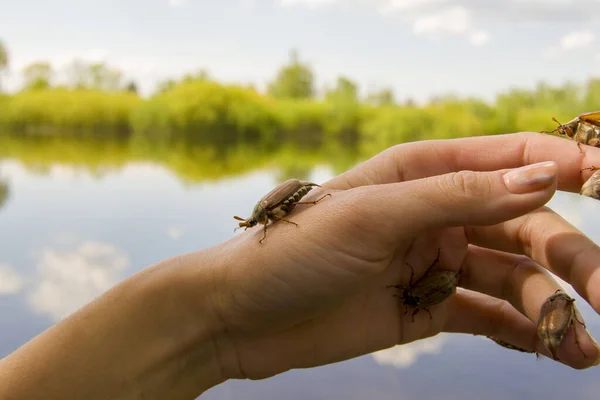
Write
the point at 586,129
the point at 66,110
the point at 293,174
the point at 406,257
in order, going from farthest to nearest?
the point at 66,110 → the point at 293,174 → the point at 406,257 → the point at 586,129

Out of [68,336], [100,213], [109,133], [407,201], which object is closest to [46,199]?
[100,213]

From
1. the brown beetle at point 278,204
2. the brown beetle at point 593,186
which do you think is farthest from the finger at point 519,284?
the brown beetle at point 278,204

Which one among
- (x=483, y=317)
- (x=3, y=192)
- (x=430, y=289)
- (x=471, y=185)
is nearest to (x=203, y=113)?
(x=3, y=192)

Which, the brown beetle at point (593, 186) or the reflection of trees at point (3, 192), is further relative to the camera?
the reflection of trees at point (3, 192)

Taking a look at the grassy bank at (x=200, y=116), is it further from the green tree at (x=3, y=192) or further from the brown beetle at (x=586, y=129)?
the brown beetle at (x=586, y=129)

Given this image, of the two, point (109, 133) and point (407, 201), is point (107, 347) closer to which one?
point (407, 201)

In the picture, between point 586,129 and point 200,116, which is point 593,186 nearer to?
point 586,129

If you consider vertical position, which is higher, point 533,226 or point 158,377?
point 533,226
